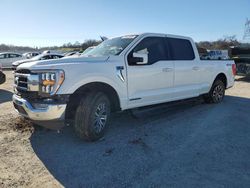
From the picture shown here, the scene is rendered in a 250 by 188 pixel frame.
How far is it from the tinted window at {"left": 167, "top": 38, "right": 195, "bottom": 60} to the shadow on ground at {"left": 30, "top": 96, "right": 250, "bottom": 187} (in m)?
1.36

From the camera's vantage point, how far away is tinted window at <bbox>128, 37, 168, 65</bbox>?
18.5ft

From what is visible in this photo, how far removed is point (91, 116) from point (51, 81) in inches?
35.6

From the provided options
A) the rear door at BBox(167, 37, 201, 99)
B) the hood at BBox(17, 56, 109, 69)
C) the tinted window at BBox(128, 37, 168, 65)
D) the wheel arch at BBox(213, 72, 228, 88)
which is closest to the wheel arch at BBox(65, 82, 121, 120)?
the hood at BBox(17, 56, 109, 69)

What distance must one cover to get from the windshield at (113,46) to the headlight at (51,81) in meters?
1.46

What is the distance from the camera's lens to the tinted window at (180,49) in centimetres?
644

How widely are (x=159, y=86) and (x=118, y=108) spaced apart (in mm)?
1199

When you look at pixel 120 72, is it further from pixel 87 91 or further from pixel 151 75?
pixel 151 75

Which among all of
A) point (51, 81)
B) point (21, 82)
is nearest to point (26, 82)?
point (21, 82)

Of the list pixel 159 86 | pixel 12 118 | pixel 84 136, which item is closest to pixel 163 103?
pixel 159 86

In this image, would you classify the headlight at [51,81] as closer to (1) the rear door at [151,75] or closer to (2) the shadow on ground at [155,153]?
(2) the shadow on ground at [155,153]

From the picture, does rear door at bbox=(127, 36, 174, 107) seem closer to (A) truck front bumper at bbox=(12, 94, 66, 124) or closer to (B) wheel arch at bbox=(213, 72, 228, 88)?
(A) truck front bumper at bbox=(12, 94, 66, 124)

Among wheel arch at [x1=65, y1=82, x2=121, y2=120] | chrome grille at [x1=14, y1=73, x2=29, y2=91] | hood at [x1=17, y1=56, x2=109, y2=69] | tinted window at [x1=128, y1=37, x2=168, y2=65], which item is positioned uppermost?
tinted window at [x1=128, y1=37, x2=168, y2=65]

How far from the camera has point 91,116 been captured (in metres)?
4.60

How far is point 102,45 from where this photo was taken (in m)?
6.16
